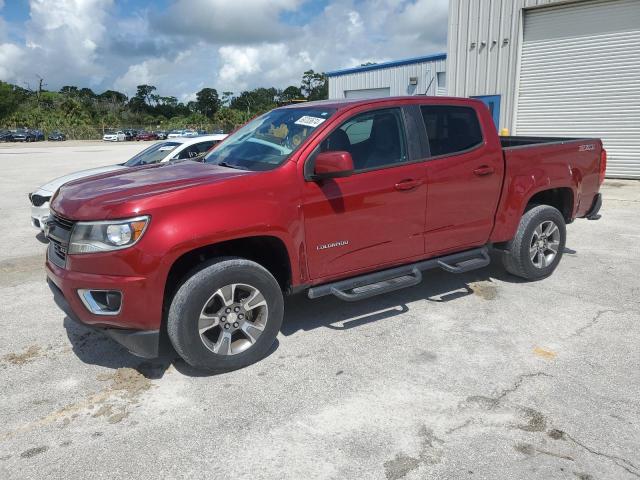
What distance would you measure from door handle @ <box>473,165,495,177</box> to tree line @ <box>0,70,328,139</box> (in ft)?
166

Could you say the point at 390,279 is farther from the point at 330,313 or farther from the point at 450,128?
the point at 450,128

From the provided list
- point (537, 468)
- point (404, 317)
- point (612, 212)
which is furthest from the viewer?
point (612, 212)

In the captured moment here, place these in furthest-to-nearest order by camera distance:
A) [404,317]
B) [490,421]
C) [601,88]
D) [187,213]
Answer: [601,88] → [404,317] → [187,213] → [490,421]

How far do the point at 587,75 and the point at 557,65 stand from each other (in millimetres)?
766

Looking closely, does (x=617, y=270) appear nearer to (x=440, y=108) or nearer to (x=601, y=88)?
(x=440, y=108)

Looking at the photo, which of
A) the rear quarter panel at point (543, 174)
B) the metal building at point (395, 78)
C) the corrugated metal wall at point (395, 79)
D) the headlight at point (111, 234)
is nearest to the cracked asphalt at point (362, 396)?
the rear quarter panel at point (543, 174)

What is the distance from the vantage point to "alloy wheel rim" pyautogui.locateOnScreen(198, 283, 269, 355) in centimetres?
359

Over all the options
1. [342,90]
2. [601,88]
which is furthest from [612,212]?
[342,90]

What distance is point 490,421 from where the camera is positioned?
311 cm

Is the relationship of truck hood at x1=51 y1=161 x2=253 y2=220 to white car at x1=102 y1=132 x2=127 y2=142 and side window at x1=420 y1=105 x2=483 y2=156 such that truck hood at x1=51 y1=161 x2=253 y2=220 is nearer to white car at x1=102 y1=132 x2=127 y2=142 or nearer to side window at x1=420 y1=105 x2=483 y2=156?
side window at x1=420 y1=105 x2=483 y2=156

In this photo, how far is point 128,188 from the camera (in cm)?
362

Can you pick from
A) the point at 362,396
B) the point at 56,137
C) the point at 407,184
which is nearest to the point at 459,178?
the point at 407,184

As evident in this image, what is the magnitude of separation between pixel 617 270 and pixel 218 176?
468 centimetres

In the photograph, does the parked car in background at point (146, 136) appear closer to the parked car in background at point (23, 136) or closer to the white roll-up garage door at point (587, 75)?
the parked car in background at point (23, 136)
